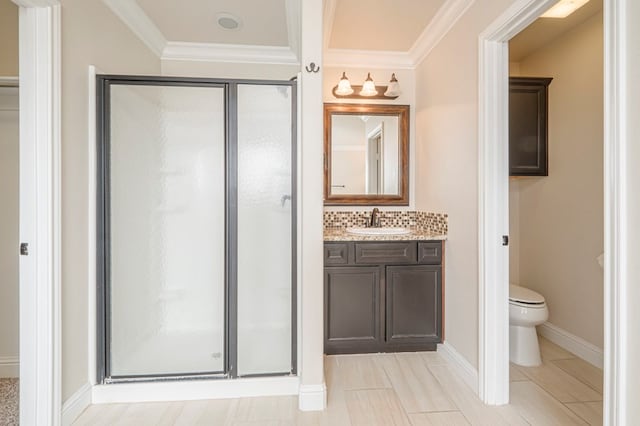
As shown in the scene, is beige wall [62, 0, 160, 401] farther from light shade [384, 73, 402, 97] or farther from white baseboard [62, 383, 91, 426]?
light shade [384, 73, 402, 97]

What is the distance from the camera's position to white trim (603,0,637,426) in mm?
1181

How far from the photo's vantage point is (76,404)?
1.80 m

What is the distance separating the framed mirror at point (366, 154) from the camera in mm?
3072

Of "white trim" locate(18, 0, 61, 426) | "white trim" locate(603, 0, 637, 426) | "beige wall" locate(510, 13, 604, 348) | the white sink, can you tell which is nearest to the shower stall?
"white trim" locate(18, 0, 61, 426)

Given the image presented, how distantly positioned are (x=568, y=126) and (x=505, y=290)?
1.55 metres

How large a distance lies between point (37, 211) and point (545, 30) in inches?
138

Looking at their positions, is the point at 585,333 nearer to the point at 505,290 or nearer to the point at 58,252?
the point at 505,290

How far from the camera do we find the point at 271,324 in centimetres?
205

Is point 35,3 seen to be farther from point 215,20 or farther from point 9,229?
point 9,229

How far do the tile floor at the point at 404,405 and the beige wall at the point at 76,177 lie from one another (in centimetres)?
36

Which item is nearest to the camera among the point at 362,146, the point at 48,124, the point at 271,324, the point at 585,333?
the point at 48,124

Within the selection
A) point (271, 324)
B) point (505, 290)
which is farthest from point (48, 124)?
point (505, 290)

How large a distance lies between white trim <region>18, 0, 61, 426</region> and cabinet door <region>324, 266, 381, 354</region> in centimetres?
161

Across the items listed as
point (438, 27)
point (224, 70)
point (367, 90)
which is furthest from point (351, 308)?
point (224, 70)
